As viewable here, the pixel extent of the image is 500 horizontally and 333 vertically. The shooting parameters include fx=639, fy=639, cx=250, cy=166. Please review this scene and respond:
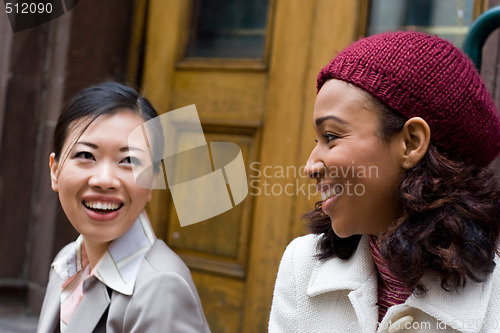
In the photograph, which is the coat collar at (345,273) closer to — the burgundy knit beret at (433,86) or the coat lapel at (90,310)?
the burgundy knit beret at (433,86)

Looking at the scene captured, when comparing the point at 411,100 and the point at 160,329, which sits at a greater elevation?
the point at 411,100

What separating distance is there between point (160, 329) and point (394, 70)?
78 centimetres

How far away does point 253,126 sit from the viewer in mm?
2764

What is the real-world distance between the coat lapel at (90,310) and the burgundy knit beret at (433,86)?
0.80 m

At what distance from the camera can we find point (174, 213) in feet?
9.77

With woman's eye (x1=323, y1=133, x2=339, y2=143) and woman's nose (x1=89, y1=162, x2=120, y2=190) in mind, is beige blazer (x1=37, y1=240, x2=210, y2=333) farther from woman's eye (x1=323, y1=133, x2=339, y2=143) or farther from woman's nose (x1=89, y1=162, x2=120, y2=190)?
woman's eye (x1=323, y1=133, x2=339, y2=143)

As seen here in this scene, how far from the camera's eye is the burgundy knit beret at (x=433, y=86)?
4.37ft

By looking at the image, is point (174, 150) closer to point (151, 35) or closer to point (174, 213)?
point (174, 213)

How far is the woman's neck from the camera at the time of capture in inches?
68.2

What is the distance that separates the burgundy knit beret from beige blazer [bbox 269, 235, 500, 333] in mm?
293

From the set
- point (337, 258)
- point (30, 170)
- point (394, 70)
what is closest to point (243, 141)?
point (30, 170)

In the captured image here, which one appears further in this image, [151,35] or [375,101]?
[151,35]

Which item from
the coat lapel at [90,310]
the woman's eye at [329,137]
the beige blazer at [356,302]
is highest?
the woman's eye at [329,137]

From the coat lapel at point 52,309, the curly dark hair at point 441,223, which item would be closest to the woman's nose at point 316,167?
the curly dark hair at point 441,223
